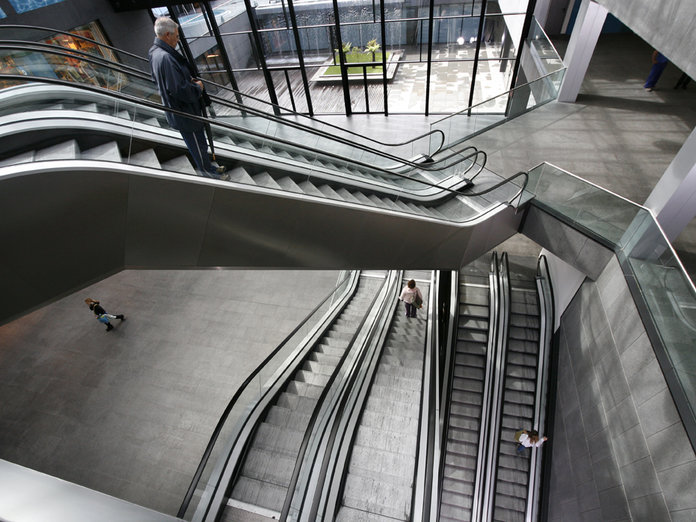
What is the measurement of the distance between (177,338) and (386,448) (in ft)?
19.5

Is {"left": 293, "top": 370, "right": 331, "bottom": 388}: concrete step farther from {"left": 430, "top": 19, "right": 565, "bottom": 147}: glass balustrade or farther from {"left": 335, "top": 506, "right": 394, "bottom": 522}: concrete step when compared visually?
{"left": 430, "top": 19, "right": 565, "bottom": 147}: glass balustrade

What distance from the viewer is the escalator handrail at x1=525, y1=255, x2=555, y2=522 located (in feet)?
22.9

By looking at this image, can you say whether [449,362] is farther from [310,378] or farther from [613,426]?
[310,378]

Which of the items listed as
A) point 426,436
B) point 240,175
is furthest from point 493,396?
point 240,175

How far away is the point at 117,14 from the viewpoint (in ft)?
36.8

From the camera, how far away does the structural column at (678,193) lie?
4.71 m

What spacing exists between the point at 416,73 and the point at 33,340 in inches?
521

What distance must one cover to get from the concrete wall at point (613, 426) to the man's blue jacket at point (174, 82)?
19.8 ft

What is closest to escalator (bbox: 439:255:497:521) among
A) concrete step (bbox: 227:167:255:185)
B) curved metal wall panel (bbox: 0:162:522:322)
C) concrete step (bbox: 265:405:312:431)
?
concrete step (bbox: 265:405:312:431)

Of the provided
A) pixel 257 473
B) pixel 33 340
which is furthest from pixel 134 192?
pixel 33 340

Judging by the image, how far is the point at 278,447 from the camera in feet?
15.1

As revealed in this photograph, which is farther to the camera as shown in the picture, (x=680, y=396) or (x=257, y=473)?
(x=257, y=473)

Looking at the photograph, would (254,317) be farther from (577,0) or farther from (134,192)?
(577,0)

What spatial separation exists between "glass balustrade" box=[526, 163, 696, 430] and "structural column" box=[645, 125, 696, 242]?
1.37 ft
